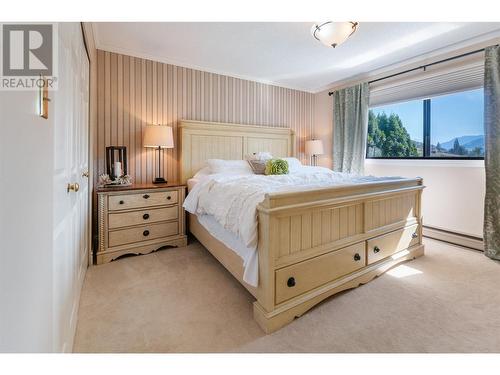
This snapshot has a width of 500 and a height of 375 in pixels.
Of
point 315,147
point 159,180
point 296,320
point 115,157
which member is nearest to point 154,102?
point 115,157

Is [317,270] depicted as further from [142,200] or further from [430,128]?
[430,128]

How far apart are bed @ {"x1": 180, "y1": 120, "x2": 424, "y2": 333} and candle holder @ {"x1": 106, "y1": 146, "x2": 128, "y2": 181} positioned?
43.1 inches

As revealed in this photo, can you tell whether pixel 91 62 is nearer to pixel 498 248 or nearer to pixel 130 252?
pixel 130 252

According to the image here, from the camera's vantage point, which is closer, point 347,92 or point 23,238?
point 23,238

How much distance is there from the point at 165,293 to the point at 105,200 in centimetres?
117

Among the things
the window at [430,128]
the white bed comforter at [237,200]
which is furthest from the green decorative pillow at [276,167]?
the window at [430,128]

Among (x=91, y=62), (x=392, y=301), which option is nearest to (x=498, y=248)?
(x=392, y=301)

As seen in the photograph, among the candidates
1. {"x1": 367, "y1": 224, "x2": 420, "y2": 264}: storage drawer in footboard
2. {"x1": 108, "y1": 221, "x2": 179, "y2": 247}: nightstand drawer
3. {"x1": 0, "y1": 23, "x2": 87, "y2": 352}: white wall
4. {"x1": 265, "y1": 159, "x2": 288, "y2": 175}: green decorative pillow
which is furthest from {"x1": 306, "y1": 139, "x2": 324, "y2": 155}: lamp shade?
{"x1": 0, "y1": 23, "x2": 87, "y2": 352}: white wall

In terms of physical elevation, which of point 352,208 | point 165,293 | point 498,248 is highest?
point 352,208

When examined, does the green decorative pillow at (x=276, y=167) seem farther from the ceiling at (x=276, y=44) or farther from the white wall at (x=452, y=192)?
the white wall at (x=452, y=192)

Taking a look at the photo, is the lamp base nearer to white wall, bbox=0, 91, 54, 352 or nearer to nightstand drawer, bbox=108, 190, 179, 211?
nightstand drawer, bbox=108, 190, 179, 211

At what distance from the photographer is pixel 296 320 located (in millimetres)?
1545

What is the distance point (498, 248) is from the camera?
8.13ft

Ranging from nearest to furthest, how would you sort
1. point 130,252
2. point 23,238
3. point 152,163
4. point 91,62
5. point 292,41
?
point 23,238, point 91,62, point 130,252, point 292,41, point 152,163
